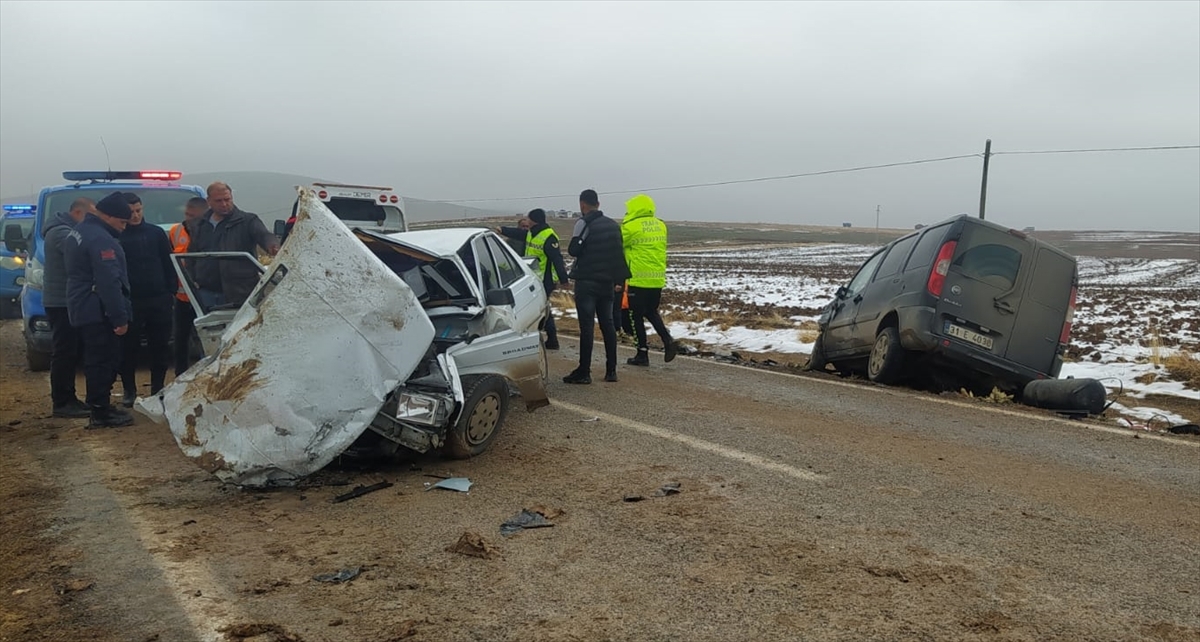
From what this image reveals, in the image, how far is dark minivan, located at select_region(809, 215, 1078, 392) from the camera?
7.79 m

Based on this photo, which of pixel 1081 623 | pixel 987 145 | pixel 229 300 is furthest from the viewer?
pixel 987 145

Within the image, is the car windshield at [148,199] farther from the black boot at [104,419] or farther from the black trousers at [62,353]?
the black boot at [104,419]

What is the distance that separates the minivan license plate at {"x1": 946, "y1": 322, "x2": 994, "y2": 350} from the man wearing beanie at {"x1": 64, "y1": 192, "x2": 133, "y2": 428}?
7.04m

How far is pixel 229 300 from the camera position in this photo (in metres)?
Answer: 6.18

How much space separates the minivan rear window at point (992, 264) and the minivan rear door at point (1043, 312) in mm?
208

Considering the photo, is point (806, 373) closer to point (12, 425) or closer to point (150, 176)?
point (12, 425)

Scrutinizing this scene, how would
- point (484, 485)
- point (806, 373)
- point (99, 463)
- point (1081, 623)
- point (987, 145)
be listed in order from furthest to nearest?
point (987, 145)
point (806, 373)
point (99, 463)
point (484, 485)
point (1081, 623)

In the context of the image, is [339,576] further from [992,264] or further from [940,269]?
[992,264]

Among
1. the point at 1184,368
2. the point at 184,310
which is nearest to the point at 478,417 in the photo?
the point at 184,310

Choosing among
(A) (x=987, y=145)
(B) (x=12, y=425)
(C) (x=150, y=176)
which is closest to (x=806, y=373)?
(B) (x=12, y=425)

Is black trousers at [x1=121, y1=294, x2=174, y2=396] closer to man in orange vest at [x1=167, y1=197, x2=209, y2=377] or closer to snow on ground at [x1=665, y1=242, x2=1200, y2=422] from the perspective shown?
man in orange vest at [x1=167, y1=197, x2=209, y2=377]

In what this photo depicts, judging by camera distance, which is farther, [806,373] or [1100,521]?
[806,373]

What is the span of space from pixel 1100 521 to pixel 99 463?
597 cm

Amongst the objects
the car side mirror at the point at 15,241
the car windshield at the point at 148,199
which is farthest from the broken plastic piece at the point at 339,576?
the car side mirror at the point at 15,241
